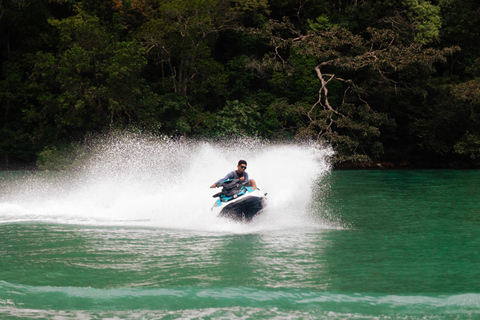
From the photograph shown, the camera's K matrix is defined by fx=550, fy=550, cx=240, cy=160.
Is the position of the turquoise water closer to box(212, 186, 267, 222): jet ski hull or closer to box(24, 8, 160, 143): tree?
box(212, 186, 267, 222): jet ski hull

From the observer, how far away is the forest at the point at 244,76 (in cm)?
3419

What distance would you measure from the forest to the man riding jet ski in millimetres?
20394

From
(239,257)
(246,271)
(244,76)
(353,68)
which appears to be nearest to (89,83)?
(244,76)

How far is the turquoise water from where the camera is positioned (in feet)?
26.6

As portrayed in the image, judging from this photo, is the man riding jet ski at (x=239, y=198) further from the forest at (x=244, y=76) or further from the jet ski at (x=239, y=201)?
the forest at (x=244, y=76)

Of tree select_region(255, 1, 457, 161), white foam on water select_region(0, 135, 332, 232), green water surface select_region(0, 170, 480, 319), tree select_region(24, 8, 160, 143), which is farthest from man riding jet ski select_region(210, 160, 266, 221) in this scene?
tree select_region(255, 1, 457, 161)

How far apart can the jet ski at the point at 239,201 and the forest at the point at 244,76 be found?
20430 mm

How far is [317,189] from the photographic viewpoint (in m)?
25.6

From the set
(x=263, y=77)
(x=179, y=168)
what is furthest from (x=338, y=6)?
(x=179, y=168)

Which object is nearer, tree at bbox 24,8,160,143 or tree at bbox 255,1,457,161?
tree at bbox 24,8,160,143

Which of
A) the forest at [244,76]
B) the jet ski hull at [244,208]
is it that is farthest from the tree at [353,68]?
the jet ski hull at [244,208]

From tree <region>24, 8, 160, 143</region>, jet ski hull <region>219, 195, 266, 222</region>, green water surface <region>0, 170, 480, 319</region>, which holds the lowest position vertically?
green water surface <region>0, 170, 480, 319</region>

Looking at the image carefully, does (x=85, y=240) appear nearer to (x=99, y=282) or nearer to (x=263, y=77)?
(x=99, y=282)

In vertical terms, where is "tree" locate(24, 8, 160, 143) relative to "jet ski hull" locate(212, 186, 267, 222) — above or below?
above
